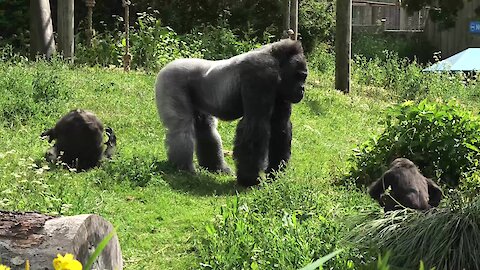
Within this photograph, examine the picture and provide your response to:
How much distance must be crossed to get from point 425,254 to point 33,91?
5827 mm

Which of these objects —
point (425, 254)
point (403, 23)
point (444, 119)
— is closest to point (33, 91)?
point (444, 119)

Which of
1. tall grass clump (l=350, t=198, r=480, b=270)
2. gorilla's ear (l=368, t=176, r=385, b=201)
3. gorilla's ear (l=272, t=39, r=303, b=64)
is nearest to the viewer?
tall grass clump (l=350, t=198, r=480, b=270)

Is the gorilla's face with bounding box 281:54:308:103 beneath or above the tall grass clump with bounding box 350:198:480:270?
above

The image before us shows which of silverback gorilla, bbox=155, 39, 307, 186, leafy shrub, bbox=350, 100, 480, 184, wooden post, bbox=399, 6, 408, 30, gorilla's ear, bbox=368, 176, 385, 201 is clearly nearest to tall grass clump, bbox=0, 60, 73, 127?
silverback gorilla, bbox=155, 39, 307, 186

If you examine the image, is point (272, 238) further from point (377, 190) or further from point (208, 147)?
point (208, 147)

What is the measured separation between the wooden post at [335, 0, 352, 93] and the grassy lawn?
4.62ft

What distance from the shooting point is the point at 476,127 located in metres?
5.98

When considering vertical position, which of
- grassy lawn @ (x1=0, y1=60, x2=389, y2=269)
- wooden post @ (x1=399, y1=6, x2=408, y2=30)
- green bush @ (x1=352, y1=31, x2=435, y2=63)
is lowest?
green bush @ (x1=352, y1=31, x2=435, y2=63)

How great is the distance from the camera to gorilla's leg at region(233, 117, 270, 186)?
624 centimetres

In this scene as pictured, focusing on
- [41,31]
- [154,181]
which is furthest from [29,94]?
[41,31]

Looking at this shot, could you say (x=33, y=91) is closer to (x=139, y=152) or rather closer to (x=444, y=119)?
(x=139, y=152)

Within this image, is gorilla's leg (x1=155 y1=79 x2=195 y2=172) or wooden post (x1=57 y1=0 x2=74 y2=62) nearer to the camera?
gorilla's leg (x1=155 y1=79 x2=195 y2=172)

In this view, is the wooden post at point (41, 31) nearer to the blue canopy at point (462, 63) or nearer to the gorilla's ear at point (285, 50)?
the gorilla's ear at point (285, 50)

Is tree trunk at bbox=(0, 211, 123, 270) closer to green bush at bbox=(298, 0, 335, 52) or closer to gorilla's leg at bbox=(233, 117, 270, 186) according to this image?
gorilla's leg at bbox=(233, 117, 270, 186)
